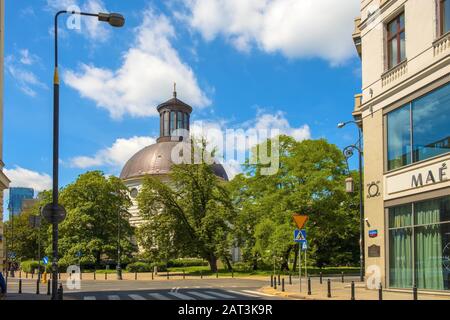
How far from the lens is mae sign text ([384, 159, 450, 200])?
2027 centimetres

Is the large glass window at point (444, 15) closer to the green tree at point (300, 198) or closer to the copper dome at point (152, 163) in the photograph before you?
the green tree at point (300, 198)

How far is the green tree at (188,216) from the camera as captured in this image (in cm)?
5384

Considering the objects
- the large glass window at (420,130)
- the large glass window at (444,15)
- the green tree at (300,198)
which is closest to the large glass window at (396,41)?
the large glass window at (420,130)

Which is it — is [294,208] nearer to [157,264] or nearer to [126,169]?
[157,264]

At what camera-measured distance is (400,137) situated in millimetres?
23531

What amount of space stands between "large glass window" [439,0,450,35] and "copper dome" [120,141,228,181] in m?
69.8

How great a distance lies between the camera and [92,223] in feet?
220

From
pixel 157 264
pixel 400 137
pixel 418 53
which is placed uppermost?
pixel 418 53

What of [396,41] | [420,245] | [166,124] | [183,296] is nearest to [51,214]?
[183,296]

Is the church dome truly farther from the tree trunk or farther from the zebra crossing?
the zebra crossing

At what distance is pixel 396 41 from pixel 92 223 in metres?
51.4

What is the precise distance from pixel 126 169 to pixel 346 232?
5676cm

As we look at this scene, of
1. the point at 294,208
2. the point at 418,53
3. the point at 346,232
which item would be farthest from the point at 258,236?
the point at 418,53

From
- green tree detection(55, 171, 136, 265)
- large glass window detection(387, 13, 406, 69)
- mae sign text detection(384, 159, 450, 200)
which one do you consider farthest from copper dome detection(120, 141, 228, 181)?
mae sign text detection(384, 159, 450, 200)
